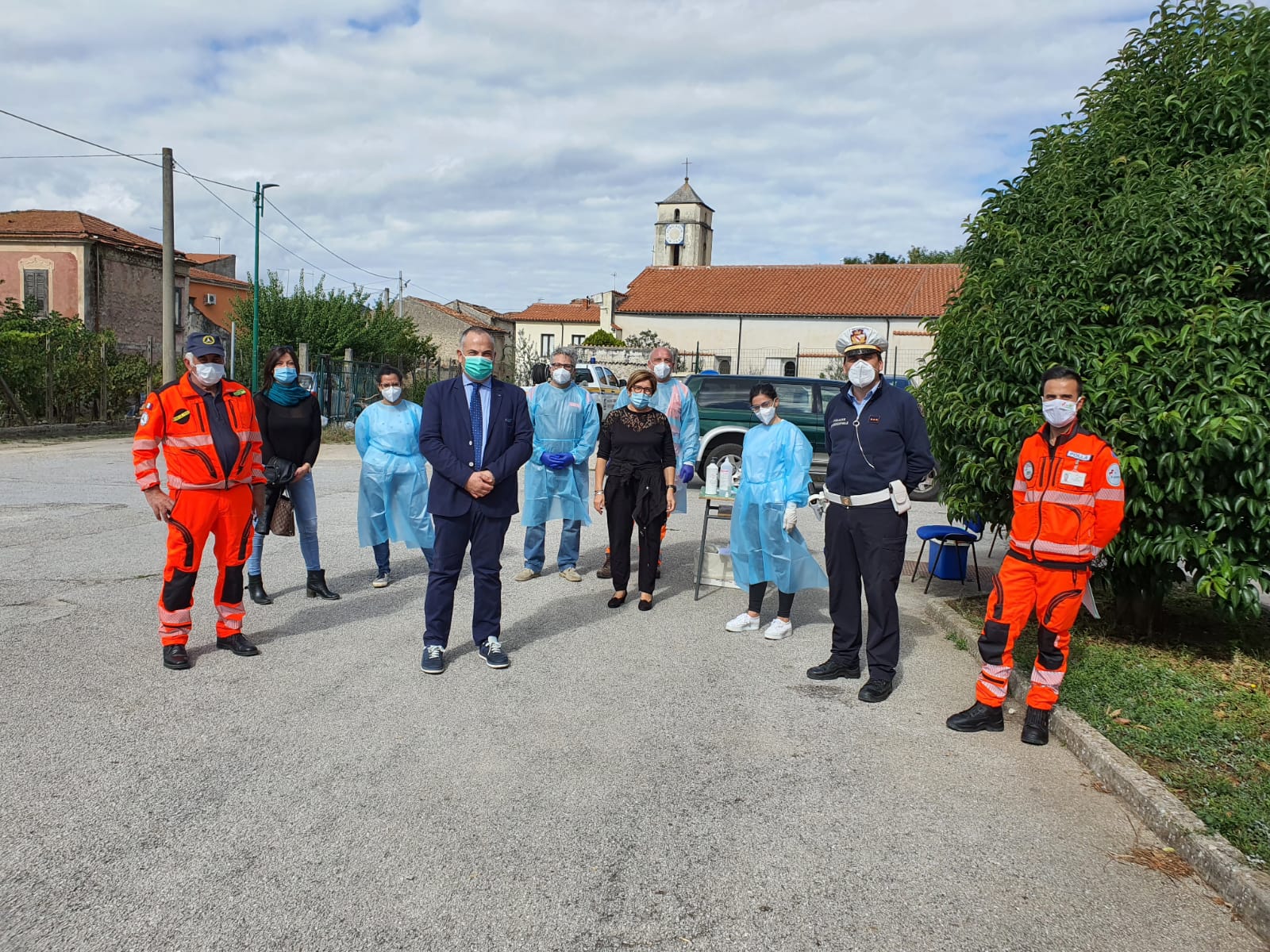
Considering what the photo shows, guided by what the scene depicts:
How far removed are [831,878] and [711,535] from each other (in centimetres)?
741

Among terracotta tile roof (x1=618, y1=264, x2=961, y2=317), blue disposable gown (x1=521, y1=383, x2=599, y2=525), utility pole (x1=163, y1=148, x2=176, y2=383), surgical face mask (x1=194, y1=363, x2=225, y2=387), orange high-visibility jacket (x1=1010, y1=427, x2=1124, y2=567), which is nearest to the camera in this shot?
orange high-visibility jacket (x1=1010, y1=427, x2=1124, y2=567)

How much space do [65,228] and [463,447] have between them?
38.7 meters

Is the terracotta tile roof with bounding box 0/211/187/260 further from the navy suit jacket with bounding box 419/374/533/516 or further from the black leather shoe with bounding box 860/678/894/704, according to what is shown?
the black leather shoe with bounding box 860/678/894/704

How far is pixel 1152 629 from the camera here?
6.74 meters

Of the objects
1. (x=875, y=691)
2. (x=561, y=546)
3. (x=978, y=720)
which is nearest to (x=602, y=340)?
(x=561, y=546)

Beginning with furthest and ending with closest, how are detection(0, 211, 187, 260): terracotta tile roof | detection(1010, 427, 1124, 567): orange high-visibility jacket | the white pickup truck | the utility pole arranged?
detection(0, 211, 187, 260): terracotta tile roof < the white pickup truck < the utility pole < detection(1010, 427, 1124, 567): orange high-visibility jacket

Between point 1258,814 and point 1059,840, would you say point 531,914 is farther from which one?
point 1258,814

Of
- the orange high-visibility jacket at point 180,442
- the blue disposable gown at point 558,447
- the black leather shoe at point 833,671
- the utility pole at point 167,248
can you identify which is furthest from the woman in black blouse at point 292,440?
the utility pole at point 167,248

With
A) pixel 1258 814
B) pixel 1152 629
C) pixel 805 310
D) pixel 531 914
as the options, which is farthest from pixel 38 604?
pixel 805 310

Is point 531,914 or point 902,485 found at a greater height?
point 902,485

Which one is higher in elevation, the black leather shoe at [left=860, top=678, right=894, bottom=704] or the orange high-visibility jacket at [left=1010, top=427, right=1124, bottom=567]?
the orange high-visibility jacket at [left=1010, top=427, right=1124, bottom=567]

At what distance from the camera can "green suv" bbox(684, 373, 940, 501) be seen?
48.2ft

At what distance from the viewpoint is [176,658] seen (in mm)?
5492

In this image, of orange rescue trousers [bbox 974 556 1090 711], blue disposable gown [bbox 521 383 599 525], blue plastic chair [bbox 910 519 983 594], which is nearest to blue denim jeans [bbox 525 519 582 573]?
blue disposable gown [bbox 521 383 599 525]
